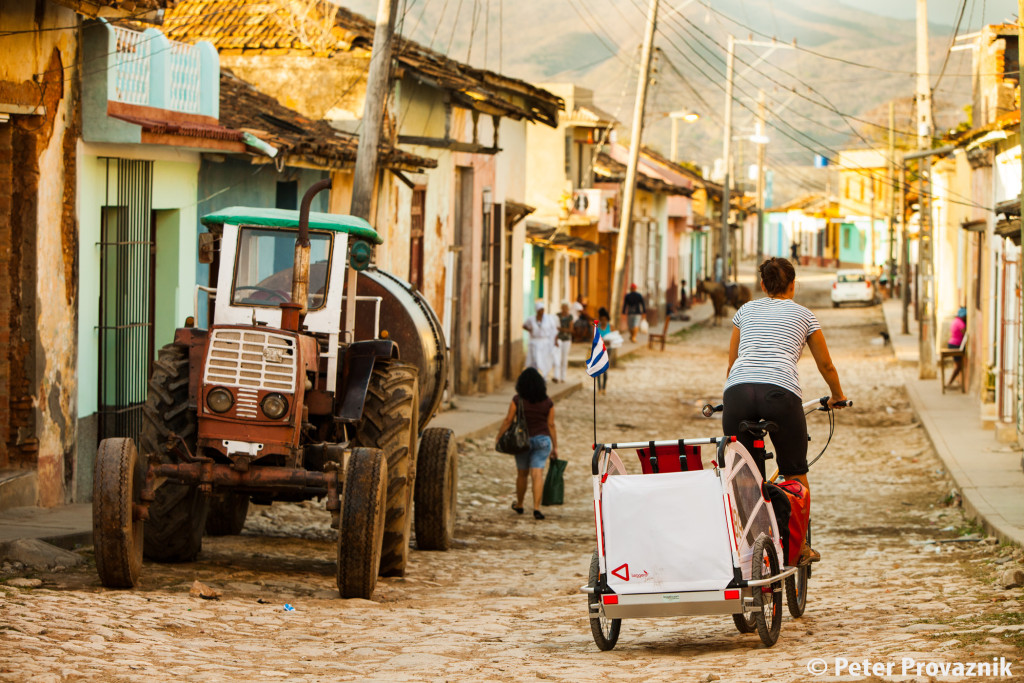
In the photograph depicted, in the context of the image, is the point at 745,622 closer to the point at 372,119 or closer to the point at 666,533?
the point at 666,533

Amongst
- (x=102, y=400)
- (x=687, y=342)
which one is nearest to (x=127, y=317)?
(x=102, y=400)

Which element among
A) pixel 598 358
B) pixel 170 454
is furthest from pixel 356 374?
pixel 598 358

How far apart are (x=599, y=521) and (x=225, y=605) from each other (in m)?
2.71

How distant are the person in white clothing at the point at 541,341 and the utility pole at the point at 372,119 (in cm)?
Answer: 1108

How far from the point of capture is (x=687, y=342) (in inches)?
1510

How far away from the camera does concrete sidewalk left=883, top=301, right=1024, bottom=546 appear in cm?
1158

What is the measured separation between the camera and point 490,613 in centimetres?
857

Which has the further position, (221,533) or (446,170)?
(446,170)

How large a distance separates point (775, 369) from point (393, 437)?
10.4 ft

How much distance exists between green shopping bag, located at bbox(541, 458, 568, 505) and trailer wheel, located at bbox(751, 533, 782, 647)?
6908mm

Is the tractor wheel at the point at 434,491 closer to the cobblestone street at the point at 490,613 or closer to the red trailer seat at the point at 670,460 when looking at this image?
the cobblestone street at the point at 490,613

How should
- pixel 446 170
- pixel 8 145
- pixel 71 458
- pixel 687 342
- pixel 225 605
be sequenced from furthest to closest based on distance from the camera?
pixel 687 342
pixel 446 170
pixel 71 458
pixel 8 145
pixel 225 605

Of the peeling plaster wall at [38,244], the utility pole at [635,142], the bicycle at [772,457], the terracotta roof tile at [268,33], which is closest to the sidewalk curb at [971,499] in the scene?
the bicycle at [772,457]

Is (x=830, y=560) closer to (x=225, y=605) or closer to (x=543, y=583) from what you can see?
(x=543, y=583)
